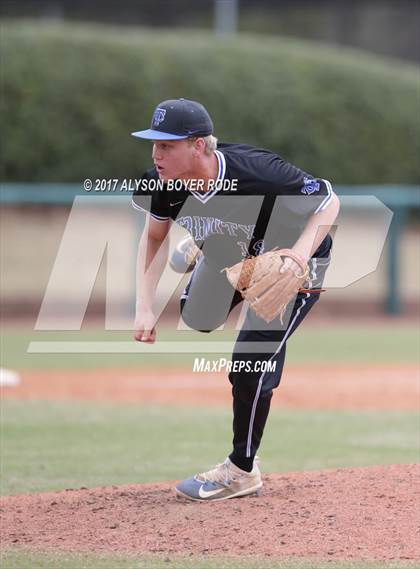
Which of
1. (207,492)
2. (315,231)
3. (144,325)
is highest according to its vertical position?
(315,231)

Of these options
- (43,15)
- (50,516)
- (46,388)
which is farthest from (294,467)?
(43,15)

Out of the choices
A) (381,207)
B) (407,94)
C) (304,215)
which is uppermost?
(304,215)

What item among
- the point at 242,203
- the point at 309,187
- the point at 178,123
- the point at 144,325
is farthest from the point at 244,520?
the point at 178,123

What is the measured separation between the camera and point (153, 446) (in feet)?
26.1

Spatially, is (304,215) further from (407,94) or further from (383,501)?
(407,94)

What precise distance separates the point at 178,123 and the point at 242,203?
57 centimetres

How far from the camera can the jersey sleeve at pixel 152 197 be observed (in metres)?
5.49

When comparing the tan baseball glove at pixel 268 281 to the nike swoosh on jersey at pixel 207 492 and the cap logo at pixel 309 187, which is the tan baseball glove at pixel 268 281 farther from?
the nike swoosh on jersey at pixel 207 492

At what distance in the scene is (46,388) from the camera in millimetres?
10812

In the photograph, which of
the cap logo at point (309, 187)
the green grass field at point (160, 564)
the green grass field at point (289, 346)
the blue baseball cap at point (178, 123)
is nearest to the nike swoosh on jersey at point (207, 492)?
the green grass field at point (160, 564)

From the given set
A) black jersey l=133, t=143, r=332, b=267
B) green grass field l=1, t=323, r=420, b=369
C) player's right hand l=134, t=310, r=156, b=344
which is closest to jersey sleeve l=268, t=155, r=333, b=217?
black jersey l=133, t=143, r=332, b=267

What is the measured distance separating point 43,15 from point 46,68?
13255mm

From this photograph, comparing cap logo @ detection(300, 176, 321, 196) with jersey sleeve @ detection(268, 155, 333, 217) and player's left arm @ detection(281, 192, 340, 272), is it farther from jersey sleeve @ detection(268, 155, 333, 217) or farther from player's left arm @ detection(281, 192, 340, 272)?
player's left arm @ detection(281, 192, 340, 272)

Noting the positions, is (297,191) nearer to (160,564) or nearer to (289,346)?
(160,564)
